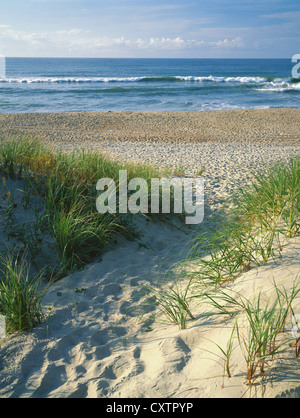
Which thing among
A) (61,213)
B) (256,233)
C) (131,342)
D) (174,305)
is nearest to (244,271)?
(256,233)

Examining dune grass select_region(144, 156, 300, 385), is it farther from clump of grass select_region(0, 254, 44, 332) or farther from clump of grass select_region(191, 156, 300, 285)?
clump of grass select_region(0, 254, 44, 332)

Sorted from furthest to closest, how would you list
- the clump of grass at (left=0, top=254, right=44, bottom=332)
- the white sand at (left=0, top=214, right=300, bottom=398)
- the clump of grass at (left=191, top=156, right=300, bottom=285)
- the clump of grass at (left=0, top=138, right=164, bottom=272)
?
the clump of grass at (left=0, top=138, right=164, bottom=272) → the clump of grass at (left=191, top=156, right=300, bottom=285) → the clump of grass at (left=0, top=254, right=44, bottom=332) → the white sand at (left=0, top=214, right=300, bottom=398)

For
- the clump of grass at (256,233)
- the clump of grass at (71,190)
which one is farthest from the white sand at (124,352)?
the clump of grass at (71,190)

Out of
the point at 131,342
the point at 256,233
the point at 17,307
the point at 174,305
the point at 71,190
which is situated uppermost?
the point at 71,190

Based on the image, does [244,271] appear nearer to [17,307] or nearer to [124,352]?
[124,352]

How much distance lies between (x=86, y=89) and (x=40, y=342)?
101 feet

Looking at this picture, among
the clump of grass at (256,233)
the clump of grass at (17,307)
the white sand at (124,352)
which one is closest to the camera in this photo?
the white sand at (124,352)

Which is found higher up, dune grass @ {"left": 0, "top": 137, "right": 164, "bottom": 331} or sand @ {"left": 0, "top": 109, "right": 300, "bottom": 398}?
dune grass @ {"left": 0, "top": 137, "right": 164, "bottom": 331}

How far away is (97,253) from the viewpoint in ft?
13.6

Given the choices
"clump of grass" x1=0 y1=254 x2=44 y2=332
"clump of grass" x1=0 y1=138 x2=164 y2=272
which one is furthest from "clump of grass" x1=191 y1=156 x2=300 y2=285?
"clump of grass" x1=0 y1=254 x2=44 y2=332

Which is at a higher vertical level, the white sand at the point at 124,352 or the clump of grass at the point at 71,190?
the clump of grass at the point at 71,190

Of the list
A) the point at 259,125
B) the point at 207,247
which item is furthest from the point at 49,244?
the point at 259,125

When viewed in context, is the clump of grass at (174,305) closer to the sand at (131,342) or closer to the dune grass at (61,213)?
the sand at (131,342)
